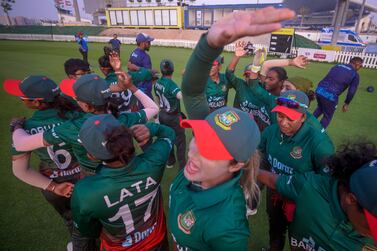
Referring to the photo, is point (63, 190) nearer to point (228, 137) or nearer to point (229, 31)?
point (228, 137)

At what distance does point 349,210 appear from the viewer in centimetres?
146

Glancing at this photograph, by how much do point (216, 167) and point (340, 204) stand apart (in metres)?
0.91

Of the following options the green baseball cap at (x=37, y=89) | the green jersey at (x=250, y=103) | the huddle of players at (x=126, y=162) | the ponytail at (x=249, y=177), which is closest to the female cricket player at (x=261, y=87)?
the green jersey at (x=250, y=103)

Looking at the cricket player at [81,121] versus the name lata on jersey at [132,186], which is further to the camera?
the cricket player at [81,121]

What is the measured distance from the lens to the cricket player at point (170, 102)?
4.96 metres

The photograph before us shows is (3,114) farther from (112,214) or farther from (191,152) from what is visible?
→ (191,152)

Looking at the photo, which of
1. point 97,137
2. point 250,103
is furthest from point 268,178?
point 250,103

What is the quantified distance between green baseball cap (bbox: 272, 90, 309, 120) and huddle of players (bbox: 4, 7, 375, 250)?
0.01 meters

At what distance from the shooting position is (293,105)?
2674mm

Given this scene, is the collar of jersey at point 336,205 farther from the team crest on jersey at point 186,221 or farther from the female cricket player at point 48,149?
the female cricket player at point 48,149

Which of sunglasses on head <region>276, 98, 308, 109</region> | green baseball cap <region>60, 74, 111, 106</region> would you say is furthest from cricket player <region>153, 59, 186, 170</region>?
sunglasses on head <region>276, 98, 308, 109</region>

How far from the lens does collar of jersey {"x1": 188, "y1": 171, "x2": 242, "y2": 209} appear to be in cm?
148

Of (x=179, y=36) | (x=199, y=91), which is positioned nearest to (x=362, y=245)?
(x=199, y=91)

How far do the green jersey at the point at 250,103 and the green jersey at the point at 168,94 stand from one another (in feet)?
4.09
